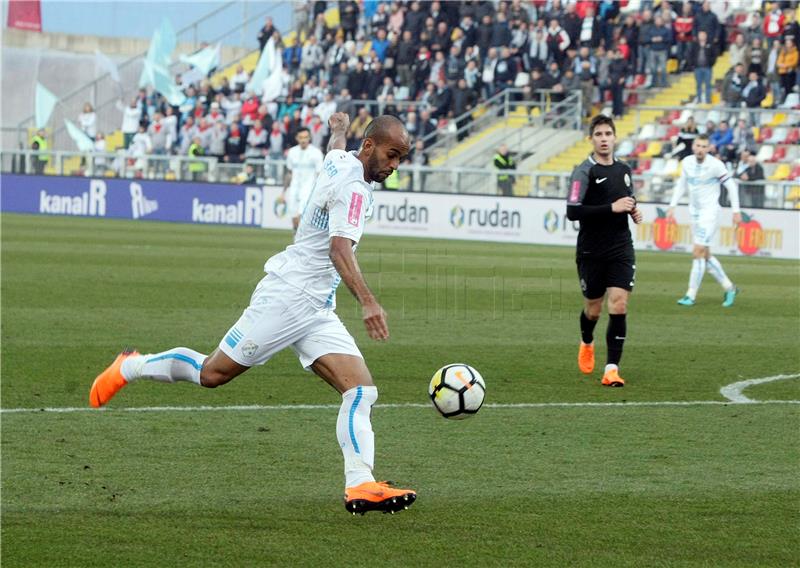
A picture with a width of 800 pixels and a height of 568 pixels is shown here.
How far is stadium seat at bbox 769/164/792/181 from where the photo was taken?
2837 cm

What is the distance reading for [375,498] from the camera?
237 inches

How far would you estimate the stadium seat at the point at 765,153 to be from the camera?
2916 cm

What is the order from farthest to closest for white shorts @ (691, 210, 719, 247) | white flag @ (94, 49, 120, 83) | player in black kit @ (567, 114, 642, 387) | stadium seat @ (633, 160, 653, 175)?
white flag @ (94, 49, 120, 83) < stadium seat @ (633, 160, 653, 175) < white shorts @ (691, 210, 719, 247) < player in black kit @ (567, 114, 642, 387)

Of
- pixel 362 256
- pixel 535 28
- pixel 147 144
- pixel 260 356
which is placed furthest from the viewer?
pixel 147 144

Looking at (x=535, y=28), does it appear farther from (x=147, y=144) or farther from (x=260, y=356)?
(x=260, y=356)

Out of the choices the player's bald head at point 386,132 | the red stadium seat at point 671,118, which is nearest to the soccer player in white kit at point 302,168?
the red stadium seat at point 671,118

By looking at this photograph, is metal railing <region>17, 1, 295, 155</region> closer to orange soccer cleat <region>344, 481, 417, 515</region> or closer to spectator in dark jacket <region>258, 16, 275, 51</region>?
spectator in dark jacket <region>258, 16, 275, 51</region>

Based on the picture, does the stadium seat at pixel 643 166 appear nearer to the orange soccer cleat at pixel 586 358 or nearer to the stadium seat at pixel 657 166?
the stadium seat at pixel 657 166

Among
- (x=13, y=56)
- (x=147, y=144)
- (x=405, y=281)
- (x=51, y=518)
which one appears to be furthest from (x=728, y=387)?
(x=13, y=56)

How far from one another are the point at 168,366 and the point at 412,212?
24.5m

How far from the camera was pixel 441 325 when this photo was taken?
47.5 feet

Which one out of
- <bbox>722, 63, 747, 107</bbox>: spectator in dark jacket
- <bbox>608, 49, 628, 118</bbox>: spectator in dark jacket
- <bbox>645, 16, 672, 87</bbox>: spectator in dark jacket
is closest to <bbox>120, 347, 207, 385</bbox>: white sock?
<bbox>722, 63, 747, 107</bbox>: spectator in dark jacket

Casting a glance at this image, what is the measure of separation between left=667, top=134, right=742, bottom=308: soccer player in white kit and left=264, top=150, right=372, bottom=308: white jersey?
11.4 m

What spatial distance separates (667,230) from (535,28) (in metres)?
9.32
